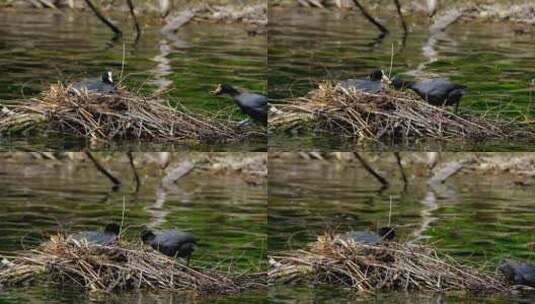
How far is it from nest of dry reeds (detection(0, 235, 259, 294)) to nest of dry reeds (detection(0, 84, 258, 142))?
0.81m

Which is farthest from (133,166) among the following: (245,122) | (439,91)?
(439,91)

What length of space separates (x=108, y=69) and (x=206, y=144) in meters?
0.99

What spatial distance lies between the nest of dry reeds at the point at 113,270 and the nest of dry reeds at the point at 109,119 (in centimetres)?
81

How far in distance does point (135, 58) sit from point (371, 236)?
2.28m

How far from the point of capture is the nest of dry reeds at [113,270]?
31.9 feet

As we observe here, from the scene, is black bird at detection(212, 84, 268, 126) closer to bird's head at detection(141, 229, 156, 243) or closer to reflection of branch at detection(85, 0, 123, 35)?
bird's head at detection(141, 229, 156, 243)

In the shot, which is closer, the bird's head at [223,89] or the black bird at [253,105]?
the black bird at [253,105]

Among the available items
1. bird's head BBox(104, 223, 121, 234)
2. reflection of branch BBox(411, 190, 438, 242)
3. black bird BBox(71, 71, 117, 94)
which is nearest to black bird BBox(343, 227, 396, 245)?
reflection of branch BBox(411, 190, 438, 242)

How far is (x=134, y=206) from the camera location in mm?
10477

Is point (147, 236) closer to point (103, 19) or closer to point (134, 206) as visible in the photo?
point (134, 206)

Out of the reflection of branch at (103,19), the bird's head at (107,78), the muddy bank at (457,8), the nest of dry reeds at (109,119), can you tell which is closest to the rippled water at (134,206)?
the nest of dry reeds at (109,119)

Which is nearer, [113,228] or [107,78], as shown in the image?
[113,228]

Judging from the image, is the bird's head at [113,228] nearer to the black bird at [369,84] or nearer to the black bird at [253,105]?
the black bird at [253,105]

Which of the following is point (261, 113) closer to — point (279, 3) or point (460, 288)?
point (279, 3)
